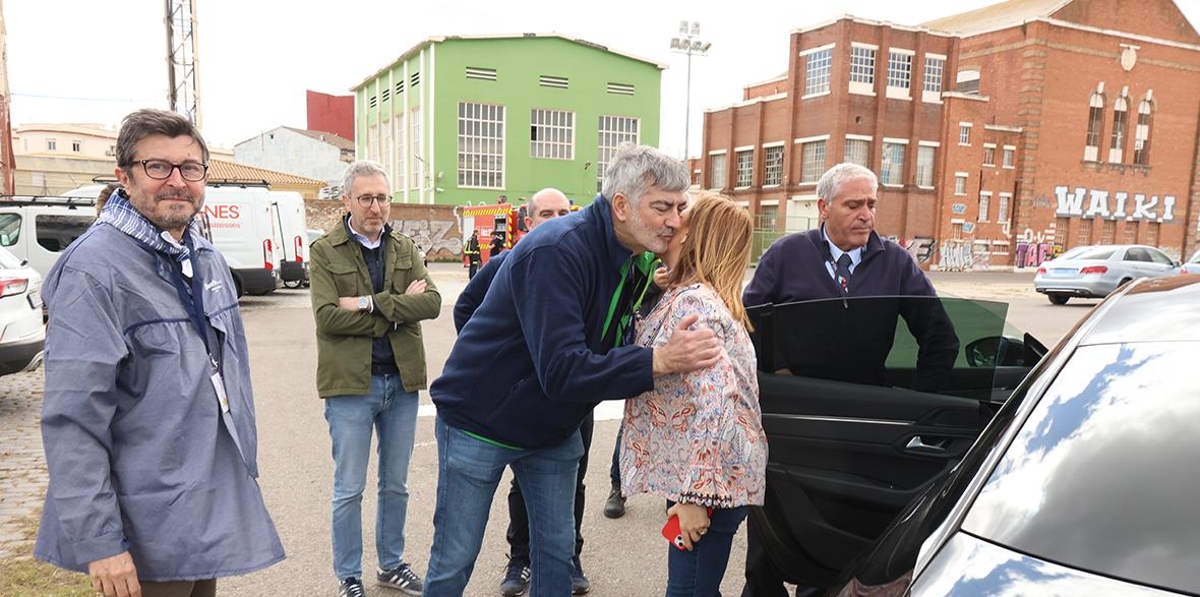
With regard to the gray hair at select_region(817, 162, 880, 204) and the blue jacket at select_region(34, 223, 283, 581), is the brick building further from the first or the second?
Result: the blue jacket at select_region(34, 223, 283, 581)

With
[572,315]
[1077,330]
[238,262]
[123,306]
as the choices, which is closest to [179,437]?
[123,306]

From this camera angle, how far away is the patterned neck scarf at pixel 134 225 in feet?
6.40

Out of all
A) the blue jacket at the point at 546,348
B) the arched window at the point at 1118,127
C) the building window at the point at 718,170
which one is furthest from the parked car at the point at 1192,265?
the arched window at the point at 1118,127

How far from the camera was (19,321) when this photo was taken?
21.2 ft

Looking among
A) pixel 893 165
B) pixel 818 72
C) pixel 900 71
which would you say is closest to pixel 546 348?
pixel 893 165

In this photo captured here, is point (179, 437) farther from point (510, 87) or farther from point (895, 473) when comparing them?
point (510, 87)

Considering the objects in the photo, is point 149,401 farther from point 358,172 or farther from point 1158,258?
point 1158,258

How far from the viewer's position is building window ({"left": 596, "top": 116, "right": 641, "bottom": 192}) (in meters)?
45.5

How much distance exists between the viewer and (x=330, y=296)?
11.2 feet

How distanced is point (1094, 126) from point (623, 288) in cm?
5341

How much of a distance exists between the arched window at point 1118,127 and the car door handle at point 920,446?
175ft

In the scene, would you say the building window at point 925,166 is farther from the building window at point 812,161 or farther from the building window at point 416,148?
the building window at point 416,148

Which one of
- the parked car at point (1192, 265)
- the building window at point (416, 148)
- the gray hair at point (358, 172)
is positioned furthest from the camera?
the building window at point (416, 148)

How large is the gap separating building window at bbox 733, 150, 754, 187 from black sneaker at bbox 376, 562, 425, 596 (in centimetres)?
4441
